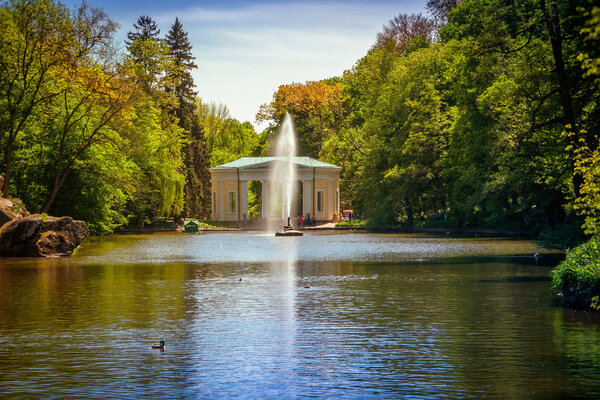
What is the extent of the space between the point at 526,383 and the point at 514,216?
48.6 meters

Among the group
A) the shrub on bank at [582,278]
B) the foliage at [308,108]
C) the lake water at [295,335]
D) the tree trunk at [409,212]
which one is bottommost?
the lake water at [295,335]

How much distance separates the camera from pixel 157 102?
241 ft

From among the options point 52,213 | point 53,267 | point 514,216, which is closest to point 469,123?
point 514,216

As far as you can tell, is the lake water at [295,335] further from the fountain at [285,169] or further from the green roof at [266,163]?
the green roof at [266,163]

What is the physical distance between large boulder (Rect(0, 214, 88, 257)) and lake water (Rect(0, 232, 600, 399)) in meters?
7.55

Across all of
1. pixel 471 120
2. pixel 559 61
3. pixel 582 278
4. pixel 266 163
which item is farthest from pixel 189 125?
pixel 582 278

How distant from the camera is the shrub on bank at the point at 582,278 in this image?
59.7ft

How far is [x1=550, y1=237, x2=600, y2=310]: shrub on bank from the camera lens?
18.2 metres

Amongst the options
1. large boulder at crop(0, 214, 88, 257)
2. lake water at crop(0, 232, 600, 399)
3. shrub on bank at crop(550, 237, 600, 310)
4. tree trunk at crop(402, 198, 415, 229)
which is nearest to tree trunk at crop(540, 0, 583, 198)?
lake water at crop(0, 232, 600, 399)

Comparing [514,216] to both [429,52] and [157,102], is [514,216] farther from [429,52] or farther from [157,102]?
[157,102]

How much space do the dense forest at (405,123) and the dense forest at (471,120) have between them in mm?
131

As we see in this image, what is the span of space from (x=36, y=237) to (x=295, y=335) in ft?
84.0

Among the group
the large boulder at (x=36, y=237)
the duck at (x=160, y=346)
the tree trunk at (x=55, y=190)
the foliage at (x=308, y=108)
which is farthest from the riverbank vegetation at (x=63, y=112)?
the foliage at (x=308, y=108)

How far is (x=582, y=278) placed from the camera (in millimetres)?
18609
